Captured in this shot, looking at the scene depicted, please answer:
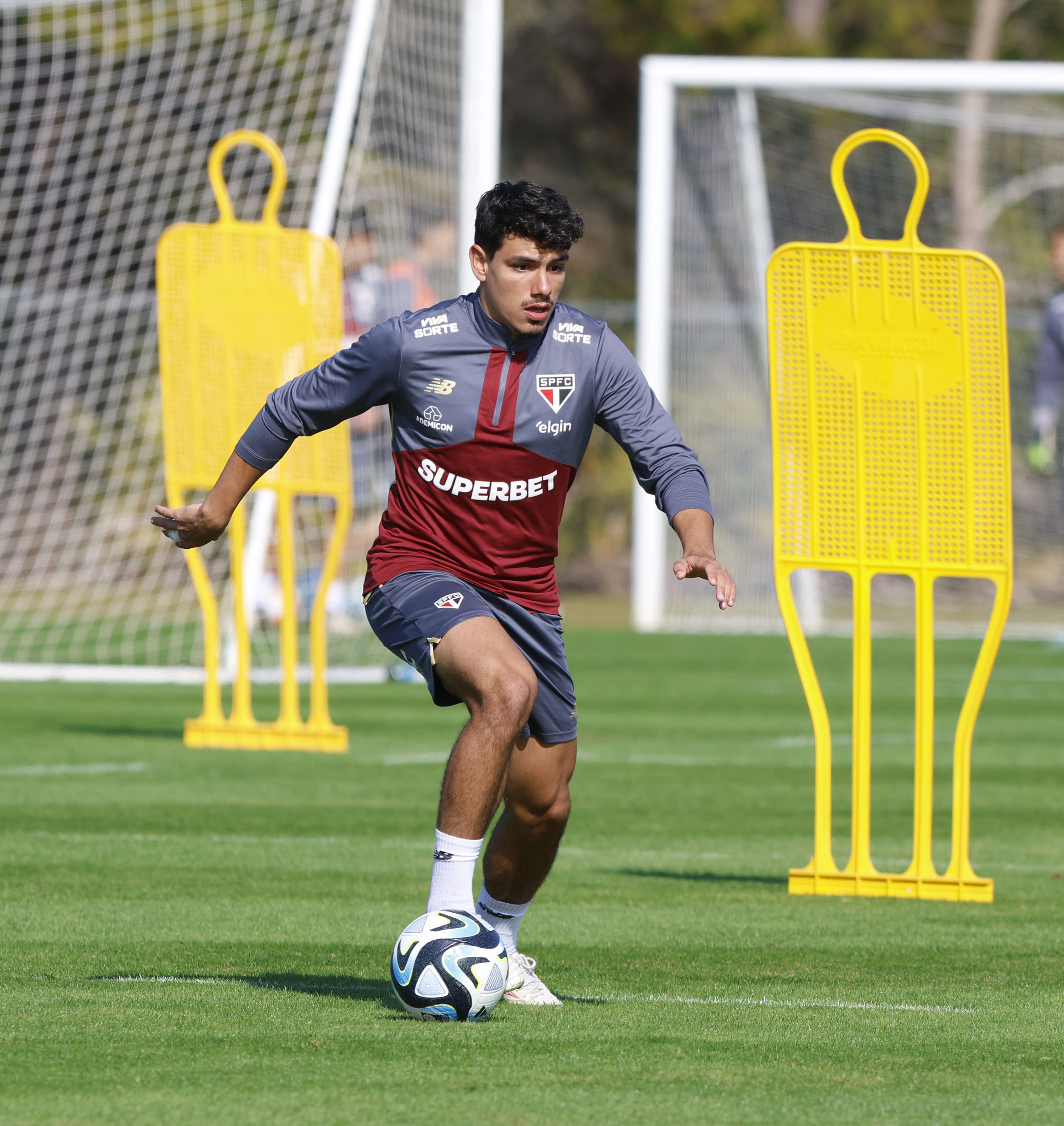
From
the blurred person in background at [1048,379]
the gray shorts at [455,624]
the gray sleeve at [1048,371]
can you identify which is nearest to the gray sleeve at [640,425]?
the gray shorts at [455,624]

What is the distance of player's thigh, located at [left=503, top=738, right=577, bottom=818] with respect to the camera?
507cm

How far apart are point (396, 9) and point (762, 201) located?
6.14 m

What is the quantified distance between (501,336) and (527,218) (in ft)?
1.09

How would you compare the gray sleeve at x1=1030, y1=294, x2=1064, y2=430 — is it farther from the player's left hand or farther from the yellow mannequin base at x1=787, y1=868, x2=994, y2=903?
the player's left hand

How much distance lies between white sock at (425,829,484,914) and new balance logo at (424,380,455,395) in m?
1.12

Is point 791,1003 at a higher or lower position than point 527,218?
lower

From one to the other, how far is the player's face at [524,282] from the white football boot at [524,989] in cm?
158

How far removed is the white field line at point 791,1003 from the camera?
4.95m

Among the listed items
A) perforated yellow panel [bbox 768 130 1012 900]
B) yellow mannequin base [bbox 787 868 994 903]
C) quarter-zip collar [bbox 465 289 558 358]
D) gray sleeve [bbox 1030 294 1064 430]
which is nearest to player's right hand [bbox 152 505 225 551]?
quarter-zip collar [bbox 465 289 558 358]

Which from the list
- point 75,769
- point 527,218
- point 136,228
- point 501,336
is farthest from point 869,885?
point 136,228

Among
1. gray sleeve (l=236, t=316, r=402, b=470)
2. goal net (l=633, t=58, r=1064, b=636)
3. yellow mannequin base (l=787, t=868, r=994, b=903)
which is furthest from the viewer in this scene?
goal net (l=633, t=58, r=1064, b=636)

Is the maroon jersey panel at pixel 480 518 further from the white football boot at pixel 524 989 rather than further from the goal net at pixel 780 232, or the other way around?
the goal net at pixel 780 232

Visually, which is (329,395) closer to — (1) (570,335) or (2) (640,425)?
(1) (570,335)

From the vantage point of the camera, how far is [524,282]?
5.03 m
